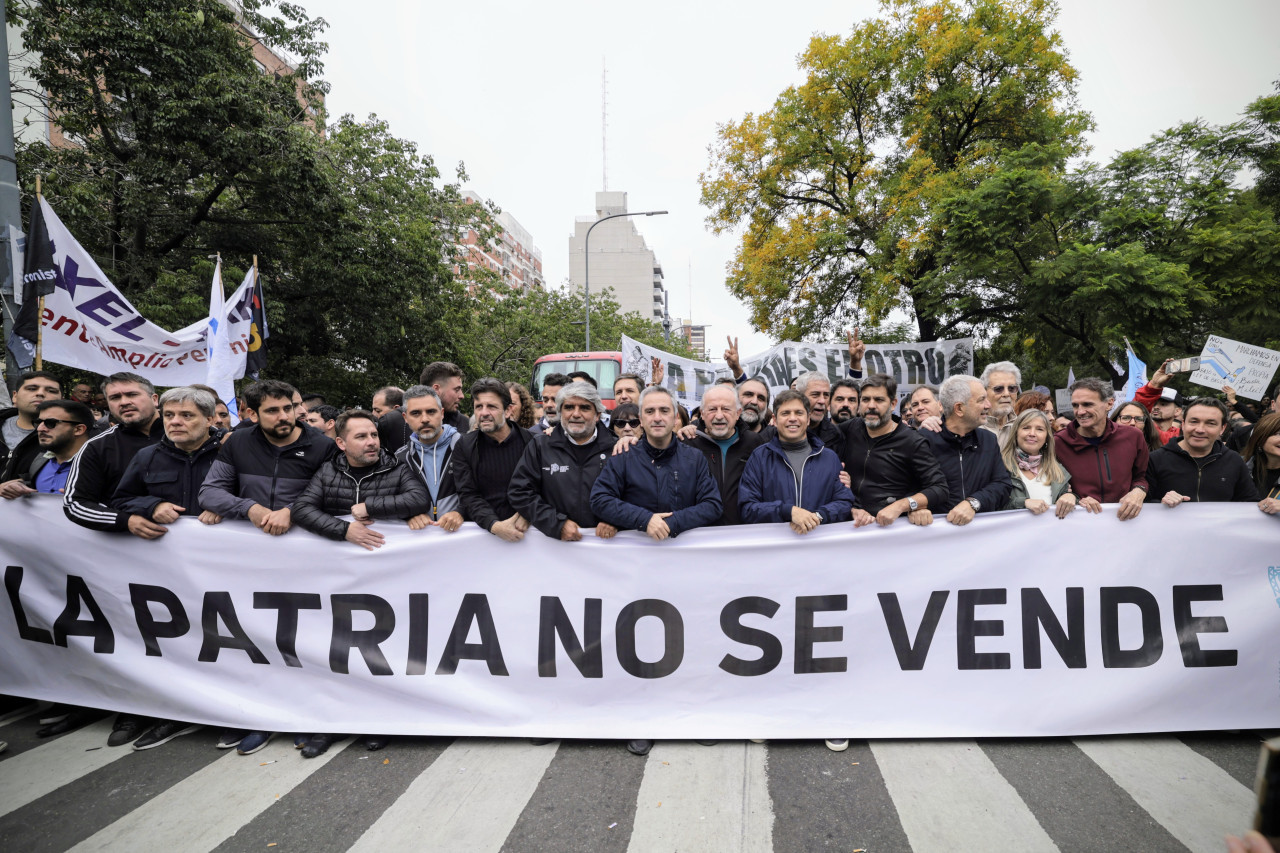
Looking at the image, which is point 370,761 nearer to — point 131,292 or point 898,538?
point 898,538

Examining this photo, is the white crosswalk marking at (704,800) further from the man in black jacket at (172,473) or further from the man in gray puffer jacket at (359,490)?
the man in black jacket at (172,473)

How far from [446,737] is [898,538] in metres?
2.75

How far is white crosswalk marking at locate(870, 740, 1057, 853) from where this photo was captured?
9.55ft

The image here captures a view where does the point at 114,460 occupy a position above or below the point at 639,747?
above

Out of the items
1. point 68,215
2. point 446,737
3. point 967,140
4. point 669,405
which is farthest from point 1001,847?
point 967,140

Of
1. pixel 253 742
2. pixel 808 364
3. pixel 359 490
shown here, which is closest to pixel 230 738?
pixel 253 742

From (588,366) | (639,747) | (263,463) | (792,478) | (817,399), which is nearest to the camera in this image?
(639,747)

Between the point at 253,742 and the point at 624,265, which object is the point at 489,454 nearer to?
the point at 253,742

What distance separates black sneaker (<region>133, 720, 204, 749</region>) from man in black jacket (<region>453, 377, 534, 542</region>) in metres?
1.99

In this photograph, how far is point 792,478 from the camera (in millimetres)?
4133

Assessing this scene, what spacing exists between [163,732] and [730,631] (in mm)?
3288

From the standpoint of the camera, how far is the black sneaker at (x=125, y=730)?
157 inches

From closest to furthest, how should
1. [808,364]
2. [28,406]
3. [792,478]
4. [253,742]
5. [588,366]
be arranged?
[253,742]
[792,478]
[28,406]
[808,364]
[588,366]

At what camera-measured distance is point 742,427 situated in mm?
4738
